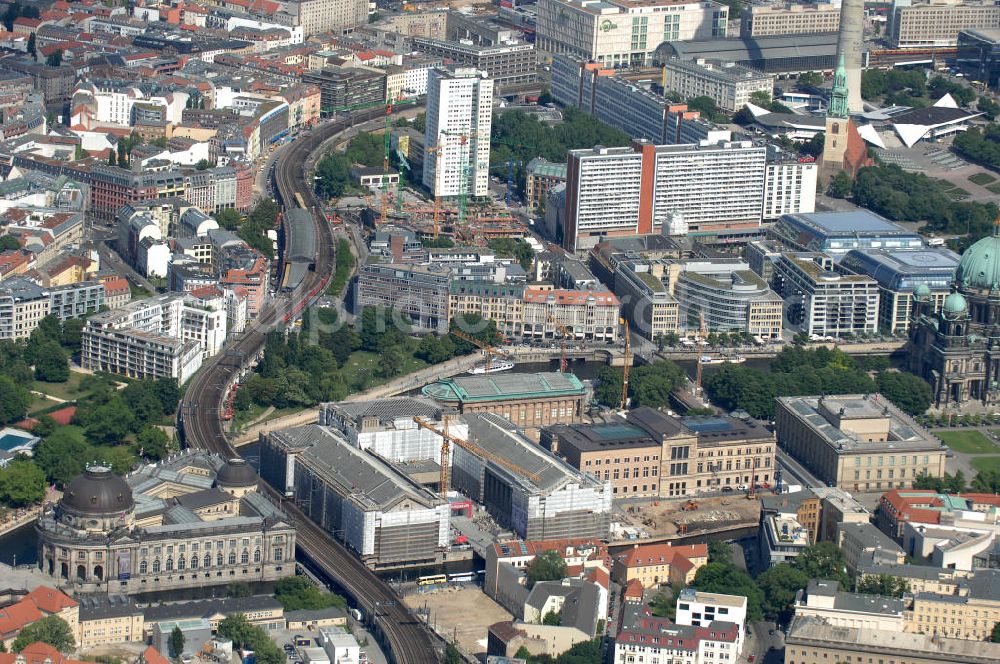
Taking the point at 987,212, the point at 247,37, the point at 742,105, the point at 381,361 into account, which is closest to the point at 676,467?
the point at 381,361

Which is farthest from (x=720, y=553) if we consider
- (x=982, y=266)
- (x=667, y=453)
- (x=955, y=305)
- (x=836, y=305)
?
(x=836, y=305)

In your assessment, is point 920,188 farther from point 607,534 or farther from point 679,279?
point 607,534

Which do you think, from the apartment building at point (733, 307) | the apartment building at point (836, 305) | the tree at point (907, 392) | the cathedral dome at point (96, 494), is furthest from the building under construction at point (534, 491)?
the apartment building at point (836, 305)

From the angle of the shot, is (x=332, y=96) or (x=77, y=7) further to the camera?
(x=77, y=7)

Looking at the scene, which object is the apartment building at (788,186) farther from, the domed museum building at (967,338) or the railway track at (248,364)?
the railway track at (248,364)

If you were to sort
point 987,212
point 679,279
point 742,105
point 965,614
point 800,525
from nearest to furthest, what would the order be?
1. point 965,614
2. point 800,525
3. point 679,279
4. point 987,212
5. point 742,105

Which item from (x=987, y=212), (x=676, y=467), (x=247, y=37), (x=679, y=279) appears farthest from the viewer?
(x=247, y=37)

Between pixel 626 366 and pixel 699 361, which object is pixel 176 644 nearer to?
pixel 626 366
